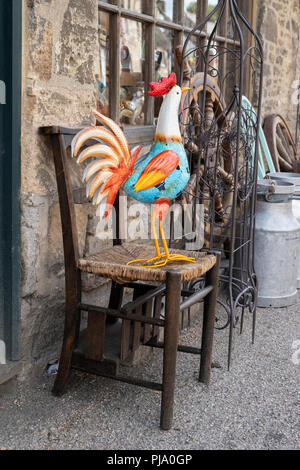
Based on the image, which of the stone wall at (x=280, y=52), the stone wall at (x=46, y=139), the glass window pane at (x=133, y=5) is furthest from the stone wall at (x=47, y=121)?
the stone wall at (x=280, y=52)

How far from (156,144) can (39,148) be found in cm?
49

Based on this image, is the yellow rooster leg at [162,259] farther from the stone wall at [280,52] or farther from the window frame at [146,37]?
the stone wall at [280,52]

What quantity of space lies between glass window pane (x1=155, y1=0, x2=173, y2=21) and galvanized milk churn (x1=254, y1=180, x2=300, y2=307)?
1241 millimetres

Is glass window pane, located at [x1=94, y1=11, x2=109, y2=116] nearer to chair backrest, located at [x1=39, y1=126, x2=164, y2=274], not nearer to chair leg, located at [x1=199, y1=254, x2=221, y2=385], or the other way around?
chair backrest, located at [x1=39, y1=126, x2=164, y2=274]

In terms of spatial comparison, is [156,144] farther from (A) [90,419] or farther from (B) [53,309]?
(A) [90,419]

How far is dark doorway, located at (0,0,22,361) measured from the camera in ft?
6.08

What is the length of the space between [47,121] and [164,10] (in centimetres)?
163

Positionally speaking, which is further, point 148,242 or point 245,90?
point 245,90

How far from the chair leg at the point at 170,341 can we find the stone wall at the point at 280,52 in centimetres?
354

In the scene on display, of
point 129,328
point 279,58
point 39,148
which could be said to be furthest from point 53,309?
point 279,58

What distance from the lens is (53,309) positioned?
224 centimetres

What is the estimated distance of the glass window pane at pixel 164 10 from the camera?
3186 millimetres

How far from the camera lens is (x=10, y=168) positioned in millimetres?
1928

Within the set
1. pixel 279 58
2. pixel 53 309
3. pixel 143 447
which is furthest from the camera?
pixel 279 58
